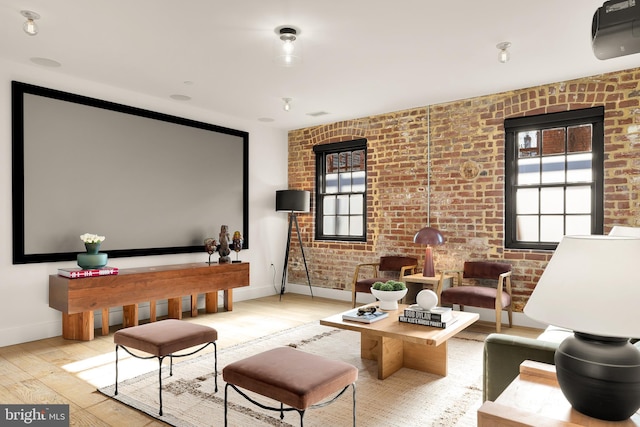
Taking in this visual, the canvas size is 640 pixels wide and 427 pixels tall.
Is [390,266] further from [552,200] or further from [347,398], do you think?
[347,398]

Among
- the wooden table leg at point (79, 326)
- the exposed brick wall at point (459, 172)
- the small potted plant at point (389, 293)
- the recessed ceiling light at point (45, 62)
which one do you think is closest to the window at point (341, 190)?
the exposed brick wall at point (459, 172)

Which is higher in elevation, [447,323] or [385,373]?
[447,323]

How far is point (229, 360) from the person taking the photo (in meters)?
3.67

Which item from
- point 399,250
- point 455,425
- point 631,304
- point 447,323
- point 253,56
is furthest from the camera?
point 399,250

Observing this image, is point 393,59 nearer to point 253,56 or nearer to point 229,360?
point 253,56

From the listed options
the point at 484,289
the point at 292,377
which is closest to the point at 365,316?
the point at 292,377

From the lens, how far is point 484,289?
4652 mm

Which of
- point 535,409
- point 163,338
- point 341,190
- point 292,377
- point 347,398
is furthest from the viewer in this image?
point 341,190

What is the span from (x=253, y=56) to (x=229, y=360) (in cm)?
280

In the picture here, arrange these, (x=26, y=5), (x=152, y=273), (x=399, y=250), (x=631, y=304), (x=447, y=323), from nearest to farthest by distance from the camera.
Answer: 1. (x=631, y=304)
2. (x=26, y=5)
3. (x=447, y=323)
4. (x=152, y=273)
5. (x=399, y=250)

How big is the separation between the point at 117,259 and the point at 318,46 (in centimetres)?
333

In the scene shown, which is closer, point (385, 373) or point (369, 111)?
point (385, 373)

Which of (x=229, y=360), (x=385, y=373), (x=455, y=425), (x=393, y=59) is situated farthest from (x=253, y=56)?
(x=455, y=425)

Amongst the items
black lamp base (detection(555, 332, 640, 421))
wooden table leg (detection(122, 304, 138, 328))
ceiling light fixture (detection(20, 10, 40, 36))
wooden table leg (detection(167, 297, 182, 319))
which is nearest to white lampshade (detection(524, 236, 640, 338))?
black lamp base (detection(555, 332, 640, 421))
